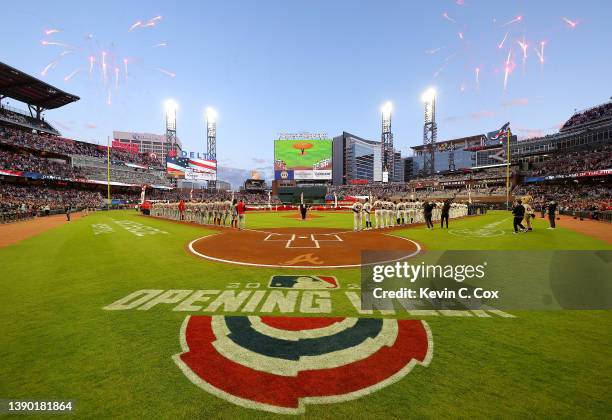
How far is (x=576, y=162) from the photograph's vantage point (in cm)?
5947

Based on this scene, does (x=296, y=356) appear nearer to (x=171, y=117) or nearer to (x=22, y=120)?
(x=22, y=120)

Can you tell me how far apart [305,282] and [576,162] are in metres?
79.5

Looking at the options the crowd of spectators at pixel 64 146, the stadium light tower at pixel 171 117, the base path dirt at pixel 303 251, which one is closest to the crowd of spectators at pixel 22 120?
the crowd of spectators at pixel 64 146

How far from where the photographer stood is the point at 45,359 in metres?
3.77

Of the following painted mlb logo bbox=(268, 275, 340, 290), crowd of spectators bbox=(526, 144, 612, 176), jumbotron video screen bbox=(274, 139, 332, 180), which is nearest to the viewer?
painted mlb logo bbox=(268, 275, 340, 290)

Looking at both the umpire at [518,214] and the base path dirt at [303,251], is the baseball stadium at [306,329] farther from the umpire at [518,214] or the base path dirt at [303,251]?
the umpire at [518,214]

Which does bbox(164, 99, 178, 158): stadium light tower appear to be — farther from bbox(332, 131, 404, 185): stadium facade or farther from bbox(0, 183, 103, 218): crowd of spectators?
bbox(332, 131, 404, 185): stadium facade

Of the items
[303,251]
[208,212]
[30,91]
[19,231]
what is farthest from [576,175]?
[30,91]

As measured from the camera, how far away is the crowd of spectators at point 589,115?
66.9 metres

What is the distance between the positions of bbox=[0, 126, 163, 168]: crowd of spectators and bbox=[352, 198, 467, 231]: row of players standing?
6922 cm

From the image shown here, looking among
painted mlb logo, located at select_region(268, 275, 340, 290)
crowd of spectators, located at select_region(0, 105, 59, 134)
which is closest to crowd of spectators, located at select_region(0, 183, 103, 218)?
crowd of spectators, located at select_region(0, 105, 59, 134)

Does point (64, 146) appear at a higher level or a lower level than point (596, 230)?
higher

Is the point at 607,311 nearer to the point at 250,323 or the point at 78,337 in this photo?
the point at 250,323

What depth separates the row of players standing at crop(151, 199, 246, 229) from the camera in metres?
21.5
